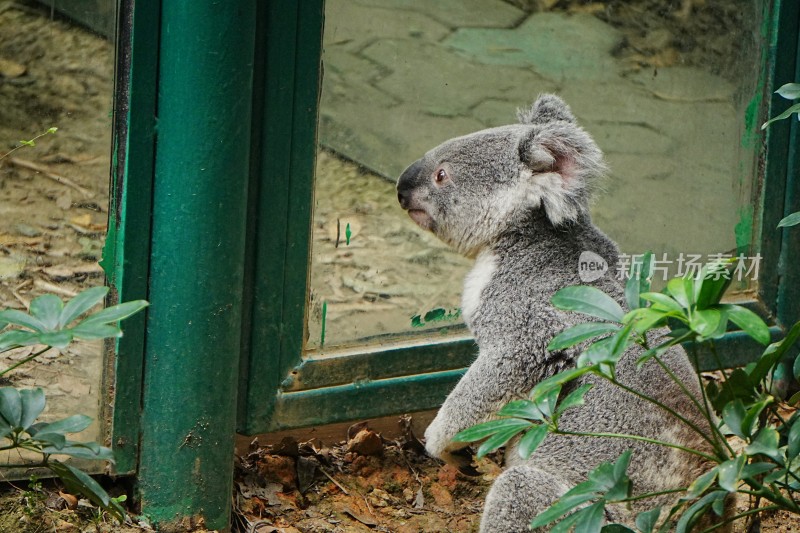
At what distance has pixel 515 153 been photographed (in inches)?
158

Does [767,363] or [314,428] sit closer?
[767,363]

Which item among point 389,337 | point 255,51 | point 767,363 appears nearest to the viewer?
point 767,363

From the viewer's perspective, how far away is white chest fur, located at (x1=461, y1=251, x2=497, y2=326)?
396cm

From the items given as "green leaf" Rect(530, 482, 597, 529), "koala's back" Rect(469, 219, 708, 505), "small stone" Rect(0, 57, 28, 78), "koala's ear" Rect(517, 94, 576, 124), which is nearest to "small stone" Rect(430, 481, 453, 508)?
"koala's back" Rect(469, 219, 708, 505)

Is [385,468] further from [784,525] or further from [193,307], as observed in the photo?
[784,525]

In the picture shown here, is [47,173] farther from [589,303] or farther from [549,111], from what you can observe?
[589,303]

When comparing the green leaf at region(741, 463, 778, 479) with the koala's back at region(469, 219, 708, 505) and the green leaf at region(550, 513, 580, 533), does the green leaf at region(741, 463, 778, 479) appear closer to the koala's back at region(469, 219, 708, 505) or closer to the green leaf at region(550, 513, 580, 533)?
the green leaf at region(550, 513, 580, 533)

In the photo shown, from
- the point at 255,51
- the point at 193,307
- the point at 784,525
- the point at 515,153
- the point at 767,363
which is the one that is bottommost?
the point at 784,525

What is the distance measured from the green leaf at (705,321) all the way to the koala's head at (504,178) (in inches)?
55.5

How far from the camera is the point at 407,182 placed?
4.22 m

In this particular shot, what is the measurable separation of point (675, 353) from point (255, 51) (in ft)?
6.13

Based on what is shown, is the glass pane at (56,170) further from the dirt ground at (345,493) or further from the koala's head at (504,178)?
the koala's head at (504,178)

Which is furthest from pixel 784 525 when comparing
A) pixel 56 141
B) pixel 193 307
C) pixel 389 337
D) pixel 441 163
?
pixel 56 141

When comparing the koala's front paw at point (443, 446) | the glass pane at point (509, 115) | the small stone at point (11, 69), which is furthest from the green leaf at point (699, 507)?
the small stone at point (11, 69)
